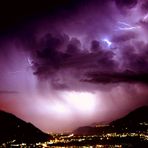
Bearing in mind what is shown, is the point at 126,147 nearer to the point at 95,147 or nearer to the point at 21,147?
the point at 95,147

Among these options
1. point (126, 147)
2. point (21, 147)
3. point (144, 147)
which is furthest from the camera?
point (21, 147)

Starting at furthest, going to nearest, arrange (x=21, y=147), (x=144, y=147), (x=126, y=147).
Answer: (x=21, y=147) → (x=126, y=147) → (x=144, y=147)

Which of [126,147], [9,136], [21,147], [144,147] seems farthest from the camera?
Answer: [9,136]

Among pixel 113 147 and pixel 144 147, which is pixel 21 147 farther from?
pixel 144 147

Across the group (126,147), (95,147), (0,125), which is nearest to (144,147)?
(126,147)

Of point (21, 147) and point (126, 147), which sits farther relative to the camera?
point (21, 147)

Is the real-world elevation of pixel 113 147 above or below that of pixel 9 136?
below

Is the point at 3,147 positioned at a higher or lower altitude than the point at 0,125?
lower

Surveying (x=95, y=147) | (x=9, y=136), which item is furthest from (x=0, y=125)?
(x=95, y=147)

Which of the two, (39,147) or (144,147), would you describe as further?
(39,147)
